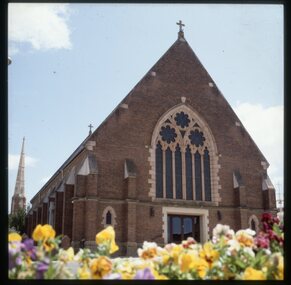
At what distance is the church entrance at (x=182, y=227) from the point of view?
2288 cm

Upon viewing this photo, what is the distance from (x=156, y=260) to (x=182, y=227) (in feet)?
69.0

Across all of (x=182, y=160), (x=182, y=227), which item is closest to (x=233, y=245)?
(x=182, y=160)

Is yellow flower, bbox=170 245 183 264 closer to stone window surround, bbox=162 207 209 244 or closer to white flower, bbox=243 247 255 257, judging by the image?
white flower, bbox=243 247 255 257

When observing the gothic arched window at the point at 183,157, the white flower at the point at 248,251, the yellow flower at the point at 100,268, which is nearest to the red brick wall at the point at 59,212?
the gothic arched window at the point at 183,157

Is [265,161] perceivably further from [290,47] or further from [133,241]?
[290,47]

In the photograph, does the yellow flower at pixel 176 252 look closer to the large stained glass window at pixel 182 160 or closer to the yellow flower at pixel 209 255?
the yellow flower at pixel 209 255

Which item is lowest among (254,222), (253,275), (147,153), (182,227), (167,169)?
(182,227)

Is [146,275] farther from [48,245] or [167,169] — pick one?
[167,169]

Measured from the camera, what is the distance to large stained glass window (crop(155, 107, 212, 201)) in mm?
23094

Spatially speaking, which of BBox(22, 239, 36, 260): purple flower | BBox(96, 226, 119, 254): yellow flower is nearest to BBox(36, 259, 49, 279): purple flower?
BBox(22, 239, 36, 260): purple flower

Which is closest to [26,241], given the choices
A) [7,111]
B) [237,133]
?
[7,111]

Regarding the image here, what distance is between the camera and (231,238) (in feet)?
10.1

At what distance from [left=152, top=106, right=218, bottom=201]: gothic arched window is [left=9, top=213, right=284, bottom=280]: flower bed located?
1961 centimetres

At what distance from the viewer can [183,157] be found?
23.7m
